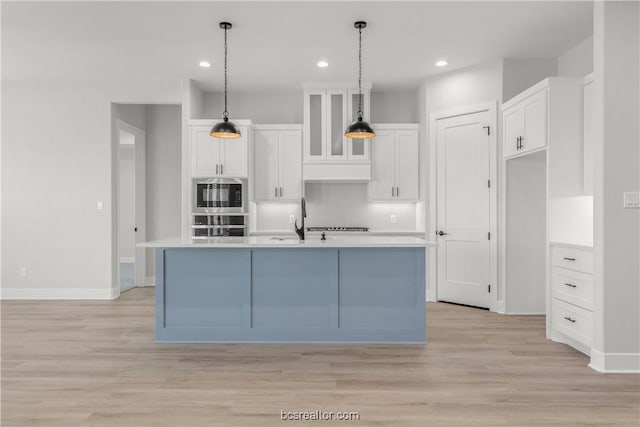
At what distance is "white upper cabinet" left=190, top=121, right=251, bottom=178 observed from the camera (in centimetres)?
Answer: 545

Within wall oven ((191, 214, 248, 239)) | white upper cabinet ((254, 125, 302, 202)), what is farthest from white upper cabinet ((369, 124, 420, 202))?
wall oven ((191, 214, 248, 239))

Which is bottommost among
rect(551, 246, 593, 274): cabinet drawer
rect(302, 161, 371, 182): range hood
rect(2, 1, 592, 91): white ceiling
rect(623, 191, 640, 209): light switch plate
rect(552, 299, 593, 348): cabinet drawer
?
rect(552, 299, 593, 348): cabinet drawer

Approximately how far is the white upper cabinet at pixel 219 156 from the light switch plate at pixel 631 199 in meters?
4.06

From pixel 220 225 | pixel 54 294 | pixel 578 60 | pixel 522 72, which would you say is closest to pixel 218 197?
pixel 220 225

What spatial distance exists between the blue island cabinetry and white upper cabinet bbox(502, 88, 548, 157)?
1673 mm

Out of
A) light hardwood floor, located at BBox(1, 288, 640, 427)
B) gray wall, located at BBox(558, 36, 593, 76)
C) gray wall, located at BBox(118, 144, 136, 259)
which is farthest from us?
gray wall, located at BBox(118, 144, 136, 259)

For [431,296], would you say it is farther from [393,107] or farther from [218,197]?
[218,197]

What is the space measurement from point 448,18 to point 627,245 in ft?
7.90

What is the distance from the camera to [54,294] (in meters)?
5.57

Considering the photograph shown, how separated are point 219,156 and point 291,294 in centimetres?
258

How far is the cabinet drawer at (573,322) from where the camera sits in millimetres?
3197

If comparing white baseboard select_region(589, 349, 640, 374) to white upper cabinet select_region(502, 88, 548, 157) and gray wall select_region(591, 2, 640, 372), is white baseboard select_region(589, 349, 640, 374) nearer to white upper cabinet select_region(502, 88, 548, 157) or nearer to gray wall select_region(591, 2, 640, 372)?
gray wall select_region(591, 2, 640, 372)

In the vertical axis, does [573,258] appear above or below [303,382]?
above

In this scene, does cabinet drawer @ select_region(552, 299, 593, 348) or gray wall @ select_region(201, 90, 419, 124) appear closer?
cabinet drawer @ select_region(552, 299, 593, 348)
